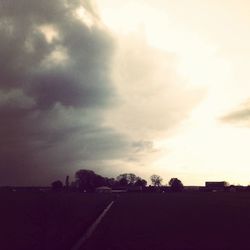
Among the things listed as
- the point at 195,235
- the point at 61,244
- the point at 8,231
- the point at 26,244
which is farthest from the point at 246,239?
the point at 8,231

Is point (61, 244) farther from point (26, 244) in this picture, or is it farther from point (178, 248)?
point (178, 248)

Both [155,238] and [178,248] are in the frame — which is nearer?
[178,248]

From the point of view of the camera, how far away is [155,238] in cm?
1888

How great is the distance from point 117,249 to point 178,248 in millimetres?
2226

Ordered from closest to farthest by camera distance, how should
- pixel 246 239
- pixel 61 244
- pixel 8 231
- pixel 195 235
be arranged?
pixel 61 244
pixel 246 239
pixel 195 235
pixel 8 231

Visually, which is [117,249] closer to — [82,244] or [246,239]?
[82,244]

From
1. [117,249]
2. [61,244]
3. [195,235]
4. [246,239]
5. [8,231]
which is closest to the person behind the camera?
[117,249]

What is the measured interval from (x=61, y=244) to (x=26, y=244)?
1444mm

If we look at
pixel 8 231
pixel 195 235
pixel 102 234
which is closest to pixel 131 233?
pixel 102 234

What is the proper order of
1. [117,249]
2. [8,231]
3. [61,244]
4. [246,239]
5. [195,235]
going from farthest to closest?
[8,231], [195,235], [246,239], [61,244], [117,249]

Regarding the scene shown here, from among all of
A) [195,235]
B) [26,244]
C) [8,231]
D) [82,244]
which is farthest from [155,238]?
[8,231]

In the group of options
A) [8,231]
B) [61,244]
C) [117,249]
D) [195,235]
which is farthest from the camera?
[8,231]

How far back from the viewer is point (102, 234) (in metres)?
20.8

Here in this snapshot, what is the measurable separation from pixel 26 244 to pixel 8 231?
629 cm
